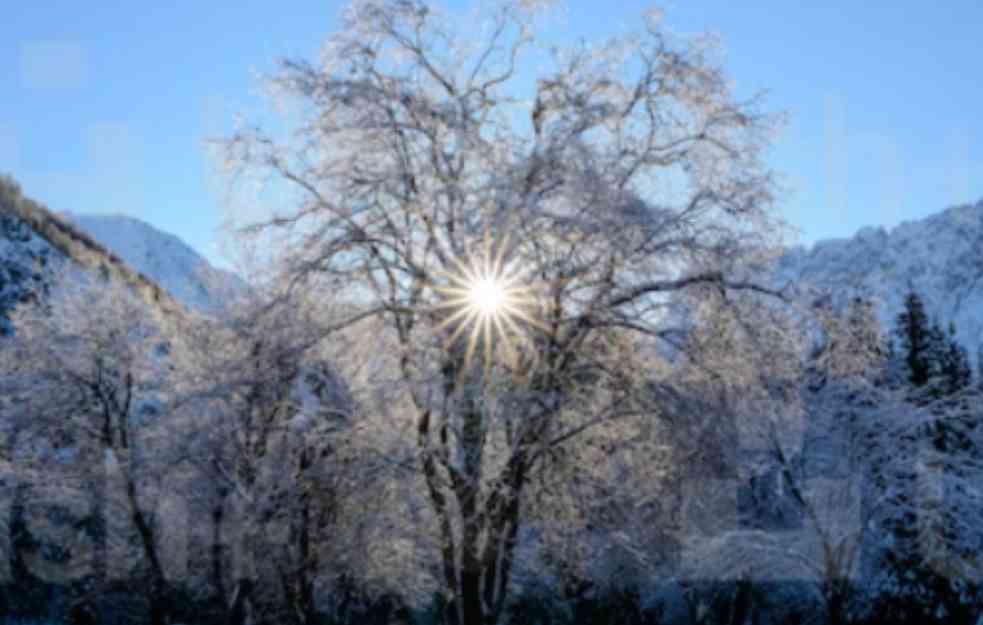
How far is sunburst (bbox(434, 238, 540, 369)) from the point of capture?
348 inches

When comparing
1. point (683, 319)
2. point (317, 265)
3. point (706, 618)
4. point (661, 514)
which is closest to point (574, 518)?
point (661, 514)

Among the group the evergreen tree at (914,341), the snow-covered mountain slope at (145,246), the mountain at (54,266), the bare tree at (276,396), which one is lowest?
the bare tree at (276,396)

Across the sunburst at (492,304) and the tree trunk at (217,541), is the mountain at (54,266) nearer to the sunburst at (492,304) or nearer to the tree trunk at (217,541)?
the tree trunk at (217,541)

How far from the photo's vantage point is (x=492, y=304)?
351 inches

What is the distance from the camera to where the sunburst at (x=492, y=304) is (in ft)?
29.0

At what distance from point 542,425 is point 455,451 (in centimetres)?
104

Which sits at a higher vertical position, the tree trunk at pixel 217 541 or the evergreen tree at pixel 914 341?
the evergreen tree at pixel 914 341

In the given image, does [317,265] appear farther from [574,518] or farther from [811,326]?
[811,326]

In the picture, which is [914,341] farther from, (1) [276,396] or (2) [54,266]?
(2) [54,266]

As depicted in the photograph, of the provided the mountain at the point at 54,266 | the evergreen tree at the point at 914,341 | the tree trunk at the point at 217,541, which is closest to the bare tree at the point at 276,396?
the tree trunk at the point at 217,541

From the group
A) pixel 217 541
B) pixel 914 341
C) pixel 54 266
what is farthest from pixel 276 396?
pixel 54 266

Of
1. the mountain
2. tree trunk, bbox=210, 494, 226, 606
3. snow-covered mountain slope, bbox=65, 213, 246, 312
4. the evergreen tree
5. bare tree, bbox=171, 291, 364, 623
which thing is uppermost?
snow-covered mountain slope, bbox=65, 213, 246, 312

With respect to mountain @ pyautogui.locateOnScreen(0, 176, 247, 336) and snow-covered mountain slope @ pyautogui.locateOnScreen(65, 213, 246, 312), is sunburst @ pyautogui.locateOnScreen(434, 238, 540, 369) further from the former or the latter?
snow-covered mountain slope @ pyautogui.locateOnScreen(65, 213, 246, 312)

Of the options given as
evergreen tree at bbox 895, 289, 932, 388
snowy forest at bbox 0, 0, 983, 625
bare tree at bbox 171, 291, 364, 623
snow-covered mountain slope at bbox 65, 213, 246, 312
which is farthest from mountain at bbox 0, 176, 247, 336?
snow-covered mountain slope at bbox 65, 213, 246, 312
